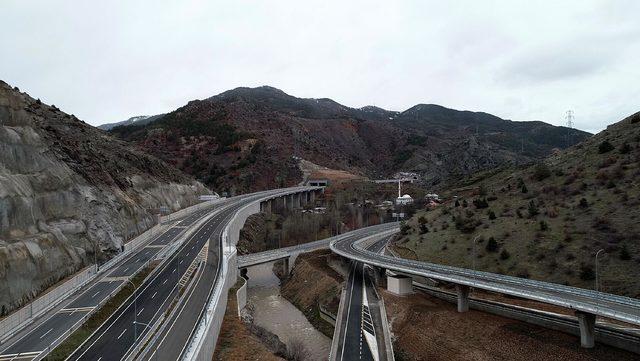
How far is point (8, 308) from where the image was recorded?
38.0 meters

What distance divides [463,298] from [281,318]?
25200 mm

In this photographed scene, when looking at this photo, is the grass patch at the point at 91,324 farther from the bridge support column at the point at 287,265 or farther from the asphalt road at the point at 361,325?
the bridge support column at the point at 287,265

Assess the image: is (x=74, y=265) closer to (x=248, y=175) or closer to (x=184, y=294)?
(x=184, y=294)

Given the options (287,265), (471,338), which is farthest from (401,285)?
(287,265)

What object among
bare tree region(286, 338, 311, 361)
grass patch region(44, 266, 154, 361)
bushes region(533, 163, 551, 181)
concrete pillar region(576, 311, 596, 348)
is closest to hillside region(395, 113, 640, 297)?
bushes region(533, 163, 551, 181)

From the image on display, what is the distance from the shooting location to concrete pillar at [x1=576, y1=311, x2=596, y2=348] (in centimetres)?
3219

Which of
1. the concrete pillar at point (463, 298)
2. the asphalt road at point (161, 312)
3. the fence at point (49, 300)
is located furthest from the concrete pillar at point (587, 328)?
the fence at point (49, 300)

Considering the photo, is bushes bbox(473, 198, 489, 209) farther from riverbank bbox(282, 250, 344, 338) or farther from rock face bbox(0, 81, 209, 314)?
rock face bbox(0, 81, 209, 314)

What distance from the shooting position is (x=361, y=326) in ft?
151

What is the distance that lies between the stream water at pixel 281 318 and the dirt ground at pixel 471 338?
8.56m

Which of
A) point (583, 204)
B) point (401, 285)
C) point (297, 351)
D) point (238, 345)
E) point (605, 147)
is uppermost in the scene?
point (605, 147)

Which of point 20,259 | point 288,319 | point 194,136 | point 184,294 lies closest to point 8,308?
point 20,259

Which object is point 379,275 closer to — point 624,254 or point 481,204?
point 481,204

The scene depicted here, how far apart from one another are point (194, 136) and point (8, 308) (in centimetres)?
14900
